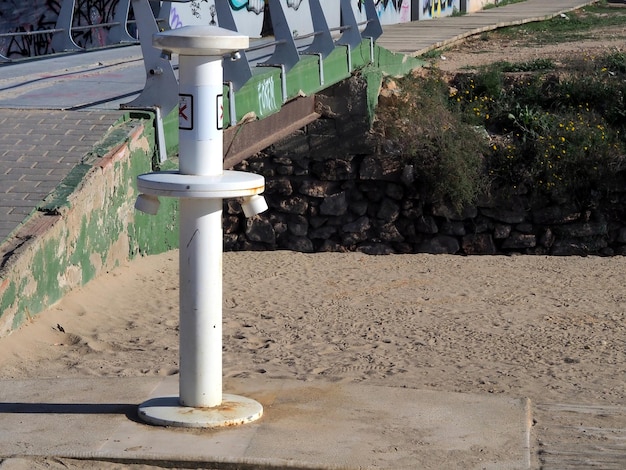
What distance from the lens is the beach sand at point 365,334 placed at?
21.0 ft

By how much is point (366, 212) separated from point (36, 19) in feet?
23.0

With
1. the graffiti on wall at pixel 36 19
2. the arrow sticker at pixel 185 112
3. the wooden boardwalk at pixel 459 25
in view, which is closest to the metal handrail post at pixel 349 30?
the wooden boardwalk at pixel 459 25

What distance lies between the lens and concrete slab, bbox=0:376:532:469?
14.7 feet

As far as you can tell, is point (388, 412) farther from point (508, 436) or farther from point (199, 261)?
point (199, 261)

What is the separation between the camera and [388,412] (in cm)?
519

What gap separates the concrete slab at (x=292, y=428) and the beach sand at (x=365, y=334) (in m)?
0.34

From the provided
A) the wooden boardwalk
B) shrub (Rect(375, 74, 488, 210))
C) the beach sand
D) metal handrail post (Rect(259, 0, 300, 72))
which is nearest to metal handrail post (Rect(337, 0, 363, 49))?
metal handrail post (Rect(259, 0, 300, 72))

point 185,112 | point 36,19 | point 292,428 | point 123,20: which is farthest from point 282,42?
point 36,19

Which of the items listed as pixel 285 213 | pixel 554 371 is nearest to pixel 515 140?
pixel 285 213

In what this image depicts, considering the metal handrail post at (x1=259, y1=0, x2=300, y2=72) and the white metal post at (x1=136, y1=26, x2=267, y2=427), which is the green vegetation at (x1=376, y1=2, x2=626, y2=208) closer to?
the metal handrail post at (x1=259, y1=0, x2=300, y2=72)

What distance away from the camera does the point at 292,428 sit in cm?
486

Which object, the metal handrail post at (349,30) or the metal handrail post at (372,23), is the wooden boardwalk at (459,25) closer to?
the metal handrail post at (372,23)

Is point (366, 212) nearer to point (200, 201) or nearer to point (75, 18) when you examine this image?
point (75, 18)

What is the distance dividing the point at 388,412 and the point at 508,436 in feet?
2.17
